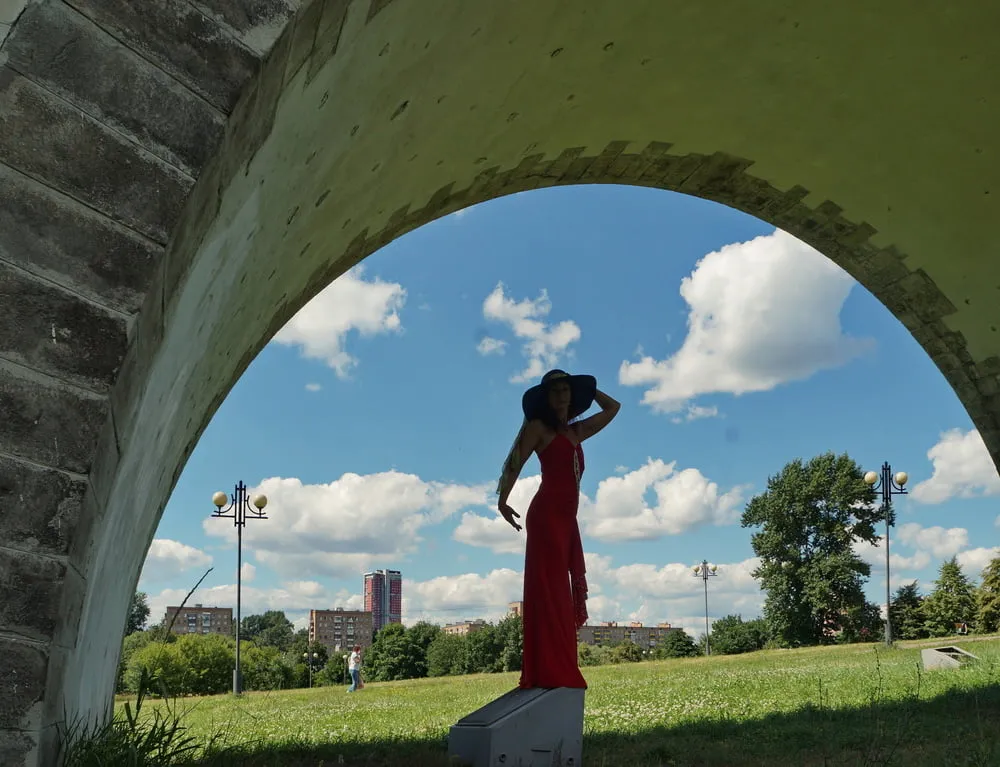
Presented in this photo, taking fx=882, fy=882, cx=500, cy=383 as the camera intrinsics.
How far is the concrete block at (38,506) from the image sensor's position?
181cm

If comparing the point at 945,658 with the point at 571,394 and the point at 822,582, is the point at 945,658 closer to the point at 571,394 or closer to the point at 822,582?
the point at 571,394

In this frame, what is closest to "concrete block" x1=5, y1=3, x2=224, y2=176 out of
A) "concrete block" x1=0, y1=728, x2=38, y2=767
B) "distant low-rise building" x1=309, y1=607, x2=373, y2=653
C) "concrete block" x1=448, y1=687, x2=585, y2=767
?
"concrete block" x1=0, y1=728, x2=38, y2=767

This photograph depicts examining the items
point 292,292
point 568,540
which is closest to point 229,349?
point 292,292

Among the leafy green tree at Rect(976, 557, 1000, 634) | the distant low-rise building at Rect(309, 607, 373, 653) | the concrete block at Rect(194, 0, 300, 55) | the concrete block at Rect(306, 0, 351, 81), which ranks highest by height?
the concrete block at Rect(306, 0, 351, 81)

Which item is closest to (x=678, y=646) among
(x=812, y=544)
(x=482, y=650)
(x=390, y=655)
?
(x=812, y=544)

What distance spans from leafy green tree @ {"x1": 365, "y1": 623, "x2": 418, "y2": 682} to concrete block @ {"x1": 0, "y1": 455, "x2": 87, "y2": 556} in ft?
189

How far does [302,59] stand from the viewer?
2.31 m

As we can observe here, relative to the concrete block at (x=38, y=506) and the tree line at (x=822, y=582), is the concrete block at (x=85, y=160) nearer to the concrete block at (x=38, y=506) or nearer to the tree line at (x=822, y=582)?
the concrete block at (x=38, y=506)

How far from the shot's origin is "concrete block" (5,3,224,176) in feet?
5.95

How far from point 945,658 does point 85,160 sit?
10770 mm

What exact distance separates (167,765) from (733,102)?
5.32 meters

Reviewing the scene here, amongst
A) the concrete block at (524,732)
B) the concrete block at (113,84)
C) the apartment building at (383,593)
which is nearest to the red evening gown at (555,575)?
the concrete block at (524,732)

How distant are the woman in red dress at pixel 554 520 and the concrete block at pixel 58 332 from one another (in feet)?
11.7

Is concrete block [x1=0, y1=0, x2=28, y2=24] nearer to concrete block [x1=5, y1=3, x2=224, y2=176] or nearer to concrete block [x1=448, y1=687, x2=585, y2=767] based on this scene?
concrete block [x1=5, y1=3, x2=224, y2=176]
